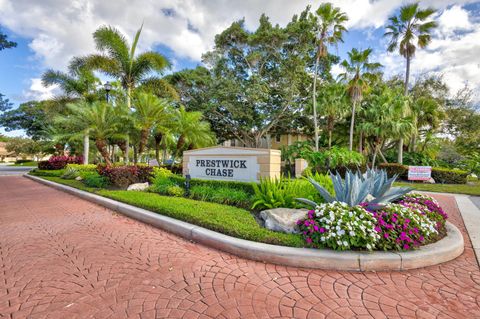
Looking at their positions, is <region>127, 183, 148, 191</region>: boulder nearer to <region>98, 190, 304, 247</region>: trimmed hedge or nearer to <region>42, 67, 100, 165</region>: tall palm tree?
<region>98, 190, 304, 247</region>: trimmed hedge

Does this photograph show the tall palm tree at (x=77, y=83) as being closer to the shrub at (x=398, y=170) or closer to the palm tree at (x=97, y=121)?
the palm tree at (x=97, y=121)

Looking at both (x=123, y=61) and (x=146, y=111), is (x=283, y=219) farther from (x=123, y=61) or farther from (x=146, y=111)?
(x=123, y=61)

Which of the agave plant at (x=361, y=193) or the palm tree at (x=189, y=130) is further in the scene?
the palm tree at (x=189, y=130)

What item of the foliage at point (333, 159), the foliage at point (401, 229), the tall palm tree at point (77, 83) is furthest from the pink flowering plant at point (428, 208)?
the tall palm tree at point (77, 83)

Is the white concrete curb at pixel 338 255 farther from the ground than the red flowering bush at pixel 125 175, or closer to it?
closer to it

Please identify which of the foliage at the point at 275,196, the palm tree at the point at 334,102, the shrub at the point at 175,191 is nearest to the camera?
the foliage at the point at 275,196

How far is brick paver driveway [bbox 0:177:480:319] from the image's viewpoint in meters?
2.29

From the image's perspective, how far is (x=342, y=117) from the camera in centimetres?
1945

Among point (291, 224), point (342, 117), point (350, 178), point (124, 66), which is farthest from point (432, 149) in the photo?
point (124, 66)

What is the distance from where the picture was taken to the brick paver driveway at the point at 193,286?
2.29m

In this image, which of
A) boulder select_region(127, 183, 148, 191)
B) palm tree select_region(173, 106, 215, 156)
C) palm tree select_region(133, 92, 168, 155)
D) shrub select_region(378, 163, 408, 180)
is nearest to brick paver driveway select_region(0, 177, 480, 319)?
boulder select_region(127, 183, 148, 191)

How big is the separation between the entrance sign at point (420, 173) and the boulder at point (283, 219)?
45.6ft

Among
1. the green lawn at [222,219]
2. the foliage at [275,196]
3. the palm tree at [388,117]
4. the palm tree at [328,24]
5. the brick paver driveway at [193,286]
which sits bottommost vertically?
the brick paver driveway at [193,286]

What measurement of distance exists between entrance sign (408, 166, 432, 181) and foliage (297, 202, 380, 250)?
1400 cm
